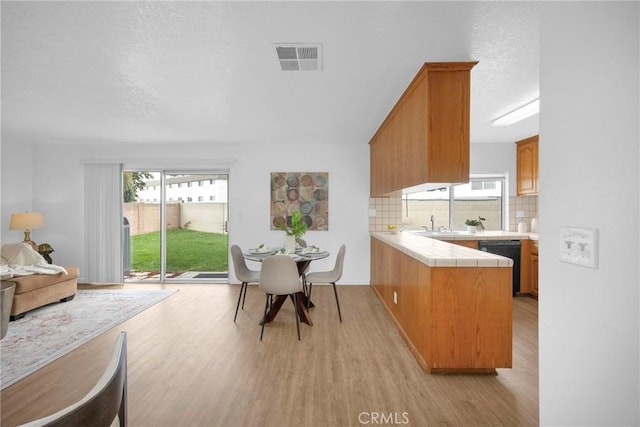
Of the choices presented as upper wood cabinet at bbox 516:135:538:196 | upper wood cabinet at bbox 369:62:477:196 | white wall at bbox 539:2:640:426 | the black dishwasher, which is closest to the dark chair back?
white wall at bbox 539:2:640:426

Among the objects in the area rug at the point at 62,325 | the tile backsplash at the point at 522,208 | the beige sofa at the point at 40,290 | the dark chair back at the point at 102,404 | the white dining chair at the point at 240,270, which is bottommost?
the area rug at the point at 62,325

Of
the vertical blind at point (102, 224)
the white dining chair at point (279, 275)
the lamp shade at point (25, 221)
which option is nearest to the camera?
the white dining chair at point (279, 275)

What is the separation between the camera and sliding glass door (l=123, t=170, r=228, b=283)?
5.28m

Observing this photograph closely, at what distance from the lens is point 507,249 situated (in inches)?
173

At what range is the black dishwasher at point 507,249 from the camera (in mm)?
4383

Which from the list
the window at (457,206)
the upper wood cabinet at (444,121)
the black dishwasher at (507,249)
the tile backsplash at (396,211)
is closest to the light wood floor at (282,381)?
the black dishwasher at (507,249)

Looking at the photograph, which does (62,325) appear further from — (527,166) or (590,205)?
(527,166)

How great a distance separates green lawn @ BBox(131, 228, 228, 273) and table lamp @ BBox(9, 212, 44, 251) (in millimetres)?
1317

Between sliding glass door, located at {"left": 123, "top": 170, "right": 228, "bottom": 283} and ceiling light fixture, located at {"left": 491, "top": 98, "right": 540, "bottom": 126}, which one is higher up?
ceiling light fixture, located at {"left": 491, "top": 98, "right": 540, "bottom": 126}

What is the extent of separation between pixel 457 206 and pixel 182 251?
500cm

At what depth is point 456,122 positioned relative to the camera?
7.99 ft

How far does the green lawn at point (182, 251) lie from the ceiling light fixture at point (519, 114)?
454cm

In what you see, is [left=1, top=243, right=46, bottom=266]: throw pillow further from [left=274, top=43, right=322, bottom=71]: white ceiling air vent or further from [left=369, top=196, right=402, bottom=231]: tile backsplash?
[left=369, top=196, right=402, bottom=231]: tile backsplash

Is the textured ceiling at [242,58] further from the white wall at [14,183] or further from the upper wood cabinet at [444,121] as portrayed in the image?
the white wall at [14,183]
